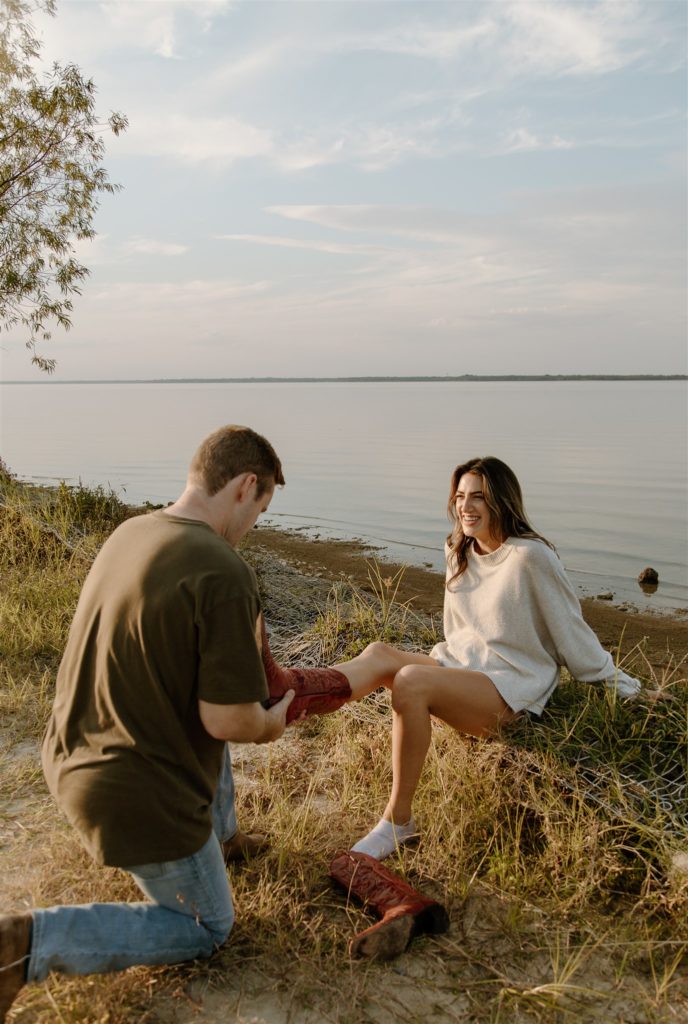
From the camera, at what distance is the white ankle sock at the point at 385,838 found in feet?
11.2

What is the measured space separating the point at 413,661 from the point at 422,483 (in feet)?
59.4

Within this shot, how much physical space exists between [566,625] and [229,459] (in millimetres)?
1894

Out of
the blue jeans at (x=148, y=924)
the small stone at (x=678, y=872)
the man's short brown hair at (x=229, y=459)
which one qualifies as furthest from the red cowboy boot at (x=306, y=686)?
the small stone at (x=678, y=872)

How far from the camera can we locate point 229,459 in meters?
2.72

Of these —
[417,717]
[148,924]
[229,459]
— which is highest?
[229,459]

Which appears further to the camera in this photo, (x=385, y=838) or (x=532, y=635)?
(x=532, y=635)

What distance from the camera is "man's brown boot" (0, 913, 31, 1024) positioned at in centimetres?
236

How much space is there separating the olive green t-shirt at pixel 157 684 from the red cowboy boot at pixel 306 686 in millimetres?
659

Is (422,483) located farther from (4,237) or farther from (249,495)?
(249,495)

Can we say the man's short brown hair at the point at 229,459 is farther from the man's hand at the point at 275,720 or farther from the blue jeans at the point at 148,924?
the blue jeans at the point at 148,924

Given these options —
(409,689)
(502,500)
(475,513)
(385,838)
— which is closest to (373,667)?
(409,689)

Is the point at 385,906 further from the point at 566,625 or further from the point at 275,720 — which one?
the point at 566,625

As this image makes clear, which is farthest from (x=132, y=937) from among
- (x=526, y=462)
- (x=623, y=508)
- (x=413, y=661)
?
(x=526, y=462)

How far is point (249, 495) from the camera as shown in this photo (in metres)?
2.76
